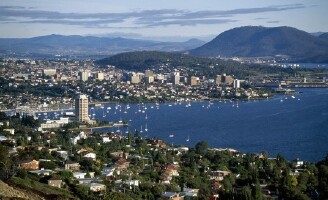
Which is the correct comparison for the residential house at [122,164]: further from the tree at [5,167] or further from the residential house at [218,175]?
the tree at [5,167]

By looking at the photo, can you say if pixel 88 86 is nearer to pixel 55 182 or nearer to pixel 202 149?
pixel 202 149

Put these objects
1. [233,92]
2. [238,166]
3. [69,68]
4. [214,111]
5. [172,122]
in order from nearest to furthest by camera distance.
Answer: [238,166]
[172,122]
[214,111]
[233,92]
[69,68]

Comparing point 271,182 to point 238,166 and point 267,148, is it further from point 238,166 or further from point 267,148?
point 267,148

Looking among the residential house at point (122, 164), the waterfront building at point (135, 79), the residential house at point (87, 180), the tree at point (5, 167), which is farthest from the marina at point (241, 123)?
the waterfront building at point (135, 79)

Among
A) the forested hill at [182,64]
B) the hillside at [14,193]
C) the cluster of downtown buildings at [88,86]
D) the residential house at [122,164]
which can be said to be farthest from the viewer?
the forested hill at [182,64]

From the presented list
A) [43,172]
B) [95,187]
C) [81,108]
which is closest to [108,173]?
[43,172]

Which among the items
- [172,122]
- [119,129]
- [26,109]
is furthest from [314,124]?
[26,109]
